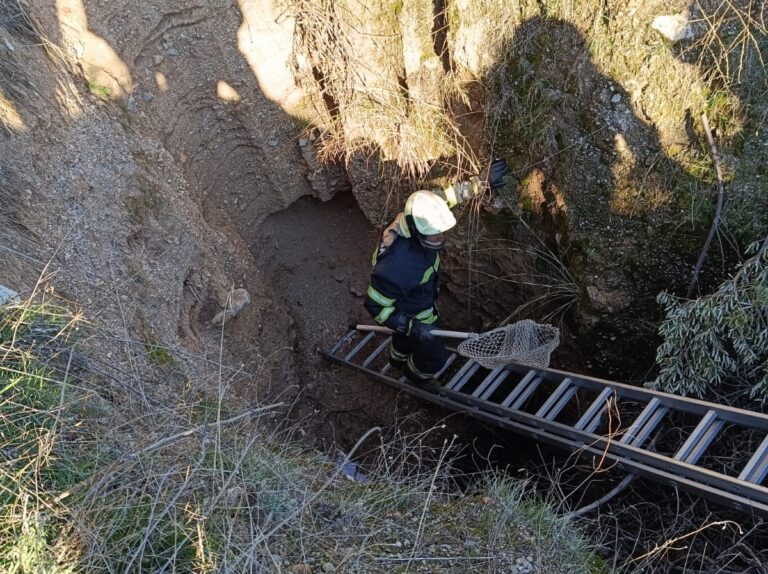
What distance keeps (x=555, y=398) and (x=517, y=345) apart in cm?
43

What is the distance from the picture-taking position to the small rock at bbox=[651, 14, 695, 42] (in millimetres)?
3365

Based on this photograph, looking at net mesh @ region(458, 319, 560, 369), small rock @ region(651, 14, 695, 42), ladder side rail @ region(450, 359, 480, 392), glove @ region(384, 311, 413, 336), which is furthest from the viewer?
ladder side rail @ region(450, 359, 480, 392)

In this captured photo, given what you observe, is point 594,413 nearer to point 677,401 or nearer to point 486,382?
point 677,401

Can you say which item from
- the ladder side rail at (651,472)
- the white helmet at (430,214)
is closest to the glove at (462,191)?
the white helmet at (430,214)

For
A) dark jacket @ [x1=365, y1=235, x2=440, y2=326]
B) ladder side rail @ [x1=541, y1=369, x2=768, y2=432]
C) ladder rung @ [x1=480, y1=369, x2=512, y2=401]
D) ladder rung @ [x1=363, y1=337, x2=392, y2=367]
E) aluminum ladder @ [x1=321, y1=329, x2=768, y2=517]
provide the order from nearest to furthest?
aluminum ladder @ [x1=321, y1=329, x2=768, y2=517]
ladder side rail @ [x1=541, y1=369, x2=768, y2=432]
dark jacket @ [x1=365, y1=235, x2=440, y2=326]
ladder rung @ [x1=480, y1=369, x2=512, y2=401]
ladder rung @ [x1=363, y1=337, x2=392, y2=367]

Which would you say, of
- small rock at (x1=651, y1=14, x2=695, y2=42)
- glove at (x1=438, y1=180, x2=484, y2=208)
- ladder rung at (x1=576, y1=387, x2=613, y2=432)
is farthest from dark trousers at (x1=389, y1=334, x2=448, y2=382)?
small rock at (x1=651, y1=14, x2=695, y2=42)

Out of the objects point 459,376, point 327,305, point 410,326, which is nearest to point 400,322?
point 410,326

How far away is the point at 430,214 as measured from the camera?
3.66m

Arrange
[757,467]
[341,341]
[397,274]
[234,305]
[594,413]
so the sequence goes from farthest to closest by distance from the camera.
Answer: [341,341] < [234,305] < [397,274] < [594,413] < [757,467]

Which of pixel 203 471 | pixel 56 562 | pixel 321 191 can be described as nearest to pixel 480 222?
pixel 321 191

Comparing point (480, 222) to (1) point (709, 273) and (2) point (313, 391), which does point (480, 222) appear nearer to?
(1) point (709, 273)

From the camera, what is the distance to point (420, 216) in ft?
12.0

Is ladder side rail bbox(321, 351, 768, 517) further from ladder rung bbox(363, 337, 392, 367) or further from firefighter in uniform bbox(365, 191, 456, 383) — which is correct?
firefighter in uniform bbox(365, 191, 456, 383)

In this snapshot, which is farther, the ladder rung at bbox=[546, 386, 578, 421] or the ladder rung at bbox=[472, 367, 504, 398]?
the ladder rung at bbox=[472, 367, 504, 398]
